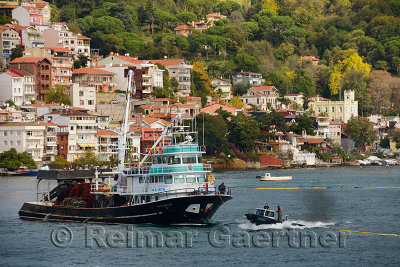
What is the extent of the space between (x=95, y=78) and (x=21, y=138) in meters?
26.3

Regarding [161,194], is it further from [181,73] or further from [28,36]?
[181,73]

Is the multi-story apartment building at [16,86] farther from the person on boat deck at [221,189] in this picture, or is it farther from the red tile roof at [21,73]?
the person on boat deck at [221,189]

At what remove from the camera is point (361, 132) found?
156 meters

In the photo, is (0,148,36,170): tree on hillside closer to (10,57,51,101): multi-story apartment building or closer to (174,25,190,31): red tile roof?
(10,57,51,101): multi-story apartment building

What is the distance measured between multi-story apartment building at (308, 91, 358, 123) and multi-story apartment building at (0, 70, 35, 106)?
5515 centimetres

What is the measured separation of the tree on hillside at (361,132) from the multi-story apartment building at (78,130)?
4810 cm

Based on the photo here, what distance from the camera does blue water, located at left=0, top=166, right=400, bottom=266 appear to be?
5516 cm

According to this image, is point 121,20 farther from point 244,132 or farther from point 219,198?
point 219,198

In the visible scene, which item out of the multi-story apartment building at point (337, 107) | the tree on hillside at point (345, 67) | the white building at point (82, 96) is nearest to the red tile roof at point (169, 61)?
the multi-story apartment building at point (337, 107)

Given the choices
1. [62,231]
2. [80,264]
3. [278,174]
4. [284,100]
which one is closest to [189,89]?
[284,100]

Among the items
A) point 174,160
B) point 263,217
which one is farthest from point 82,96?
point 263,217

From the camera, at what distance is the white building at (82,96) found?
140375 millimetres

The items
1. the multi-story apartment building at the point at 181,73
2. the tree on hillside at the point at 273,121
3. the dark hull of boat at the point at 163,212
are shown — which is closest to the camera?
the dark hull of boat at the point at 163,212

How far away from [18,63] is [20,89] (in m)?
6.03
